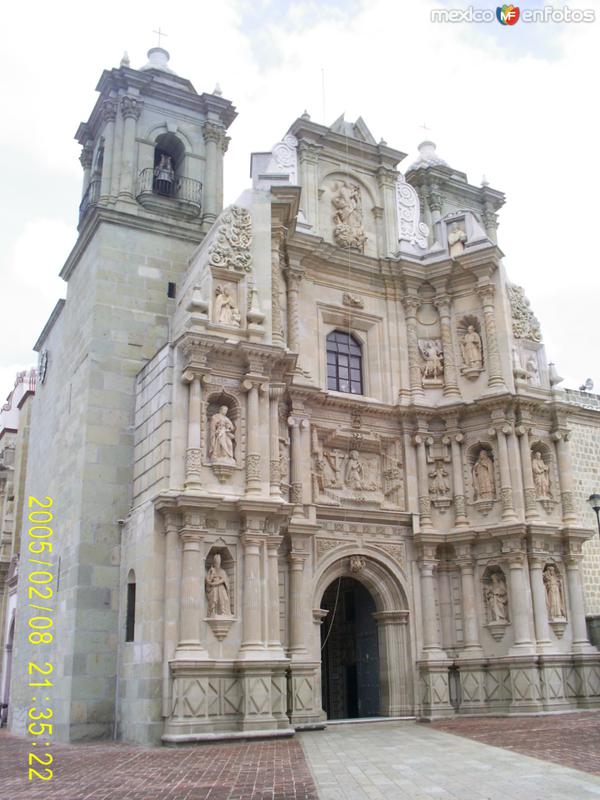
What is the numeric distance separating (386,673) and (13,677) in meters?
11.6

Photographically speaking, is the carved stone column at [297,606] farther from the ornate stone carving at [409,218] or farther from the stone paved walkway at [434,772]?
the ornate stone carving at [409,218]

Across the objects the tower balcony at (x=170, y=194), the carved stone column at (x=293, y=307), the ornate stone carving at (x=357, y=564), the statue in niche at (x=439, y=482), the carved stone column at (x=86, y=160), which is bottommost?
the ornate stone carving at (x=357, y=564)

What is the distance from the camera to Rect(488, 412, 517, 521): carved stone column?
22609 millimetres

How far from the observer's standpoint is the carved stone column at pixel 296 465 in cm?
2141

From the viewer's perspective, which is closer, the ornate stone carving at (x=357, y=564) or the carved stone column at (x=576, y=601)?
the ornate stone carving at (x=357, y=564)

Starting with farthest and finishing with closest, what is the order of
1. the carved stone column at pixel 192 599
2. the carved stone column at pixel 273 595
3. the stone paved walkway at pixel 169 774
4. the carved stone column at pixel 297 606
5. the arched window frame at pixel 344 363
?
the arched window frame at pixel 344 363, the carved stone column at pixel 297 606, the carved stone column at pixel 273 595, the carved stone column at pixel 192 599, the stone paved walkway at pixel 169 774

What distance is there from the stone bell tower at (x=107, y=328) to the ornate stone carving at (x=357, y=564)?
6180 mm

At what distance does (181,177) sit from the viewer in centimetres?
2533

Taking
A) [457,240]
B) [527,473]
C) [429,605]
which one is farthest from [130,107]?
[429,605]

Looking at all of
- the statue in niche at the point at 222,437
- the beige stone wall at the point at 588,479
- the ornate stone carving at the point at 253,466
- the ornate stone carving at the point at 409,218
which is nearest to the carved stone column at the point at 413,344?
the ornate stone carving at the point at 409,218

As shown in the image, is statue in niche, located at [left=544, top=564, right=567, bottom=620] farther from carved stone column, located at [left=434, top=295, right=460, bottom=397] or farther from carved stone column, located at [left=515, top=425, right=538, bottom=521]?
carved stone column, located at [left=434, top=295, right=460, bottom=397]

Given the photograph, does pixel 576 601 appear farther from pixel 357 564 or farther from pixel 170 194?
pixel 170 194

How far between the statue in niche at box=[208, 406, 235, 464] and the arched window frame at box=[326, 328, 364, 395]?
5510mm

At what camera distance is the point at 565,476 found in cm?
2405
